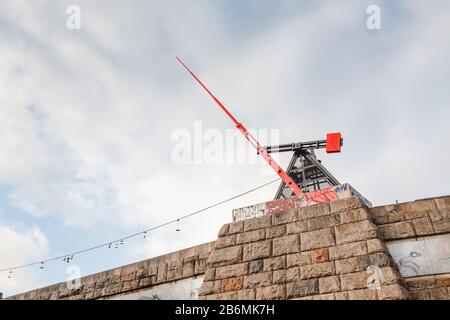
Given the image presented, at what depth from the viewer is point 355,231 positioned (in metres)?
6.99

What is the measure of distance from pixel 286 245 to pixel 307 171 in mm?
10970

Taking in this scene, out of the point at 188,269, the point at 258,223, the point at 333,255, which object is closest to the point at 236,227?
the point at 258,223

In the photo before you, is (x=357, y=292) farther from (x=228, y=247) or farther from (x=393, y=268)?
(x=228, y=247)

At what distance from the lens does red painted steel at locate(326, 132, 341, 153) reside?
17.6 metres

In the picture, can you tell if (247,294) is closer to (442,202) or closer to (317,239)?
(317,239)

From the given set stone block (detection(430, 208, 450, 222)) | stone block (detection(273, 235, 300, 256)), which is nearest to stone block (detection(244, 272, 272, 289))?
stone block (detection(273, 235, 300, 256))

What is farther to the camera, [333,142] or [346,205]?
[333,142]

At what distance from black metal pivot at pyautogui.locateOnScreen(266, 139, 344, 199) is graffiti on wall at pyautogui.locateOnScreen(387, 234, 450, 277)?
10.1 metres

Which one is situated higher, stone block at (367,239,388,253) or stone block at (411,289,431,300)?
stone block at (367,239,388,253)

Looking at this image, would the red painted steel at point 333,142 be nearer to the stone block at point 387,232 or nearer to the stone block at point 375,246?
the stone block at point 387,232

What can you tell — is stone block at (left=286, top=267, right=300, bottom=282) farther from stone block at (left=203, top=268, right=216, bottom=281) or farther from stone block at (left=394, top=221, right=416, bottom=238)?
stone block at (left=394, top=221, right=416, bottom=238)

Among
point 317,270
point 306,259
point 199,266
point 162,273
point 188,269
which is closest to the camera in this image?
point 317,270

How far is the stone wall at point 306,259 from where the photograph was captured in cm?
Result: 636

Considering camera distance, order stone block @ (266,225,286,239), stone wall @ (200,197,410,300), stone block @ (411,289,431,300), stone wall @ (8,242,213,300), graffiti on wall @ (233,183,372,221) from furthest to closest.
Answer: stone wall @ (8,242,213,300) < graffiti on wall @ (233,183,372,221) < stone block @ (266,225,286,239) < stone wall @ (200,197,410,300) < stone block @ (411,289,431,300)
